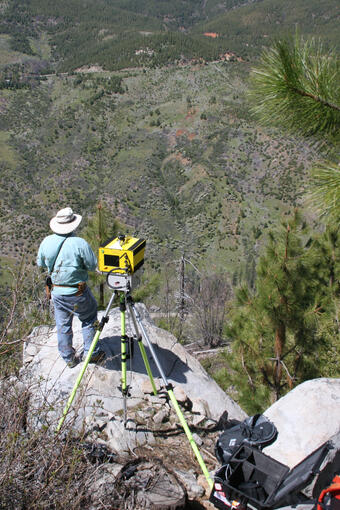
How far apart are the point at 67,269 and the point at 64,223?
1.38 ft

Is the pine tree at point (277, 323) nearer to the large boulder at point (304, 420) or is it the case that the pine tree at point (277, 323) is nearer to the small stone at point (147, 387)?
the large boulder at point (304, 420)

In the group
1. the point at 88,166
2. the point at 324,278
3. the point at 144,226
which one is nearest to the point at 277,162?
the point at 144,226

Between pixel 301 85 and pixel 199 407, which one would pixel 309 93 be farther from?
pixel 199 407

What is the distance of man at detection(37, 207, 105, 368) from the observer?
3541 millimetres

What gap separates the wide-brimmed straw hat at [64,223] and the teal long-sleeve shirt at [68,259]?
61mm

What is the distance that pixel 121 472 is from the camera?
8.08 feet

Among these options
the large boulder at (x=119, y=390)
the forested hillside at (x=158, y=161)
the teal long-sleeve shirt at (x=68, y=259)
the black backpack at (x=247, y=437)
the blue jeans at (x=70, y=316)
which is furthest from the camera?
the forested hillside at (x=158, y=161)

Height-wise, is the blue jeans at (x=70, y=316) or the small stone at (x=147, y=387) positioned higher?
the blue jeans at (x=70, y=316)

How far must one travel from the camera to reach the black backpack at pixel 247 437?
269 centimetres

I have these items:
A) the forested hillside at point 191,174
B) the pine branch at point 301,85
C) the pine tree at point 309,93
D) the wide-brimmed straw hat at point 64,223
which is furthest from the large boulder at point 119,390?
the pine branch at point 301,85

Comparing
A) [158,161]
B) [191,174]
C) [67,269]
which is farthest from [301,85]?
[158,161]

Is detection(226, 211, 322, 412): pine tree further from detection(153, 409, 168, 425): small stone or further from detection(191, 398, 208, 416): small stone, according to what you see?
detection(153, 409, 168, 425): small stone

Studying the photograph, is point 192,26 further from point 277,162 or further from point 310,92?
point 310,92

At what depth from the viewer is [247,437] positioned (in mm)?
2854
